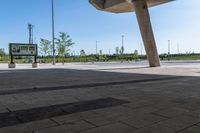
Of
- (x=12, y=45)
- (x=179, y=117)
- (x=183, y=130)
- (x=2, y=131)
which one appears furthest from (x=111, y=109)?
(x=12, y=45)

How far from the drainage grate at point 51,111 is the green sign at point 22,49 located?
2370cm

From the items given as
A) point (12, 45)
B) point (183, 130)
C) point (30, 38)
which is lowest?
point (183, 130)

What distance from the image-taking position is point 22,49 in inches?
1125

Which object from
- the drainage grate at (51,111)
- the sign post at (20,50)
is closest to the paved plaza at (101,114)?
the drainage grate at (51,111)

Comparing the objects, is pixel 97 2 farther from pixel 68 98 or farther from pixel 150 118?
pixel 150 118

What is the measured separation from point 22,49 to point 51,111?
24.9 m

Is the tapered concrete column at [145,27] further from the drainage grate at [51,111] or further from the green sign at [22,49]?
the drainage grate at [51,111]

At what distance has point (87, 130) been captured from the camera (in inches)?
161

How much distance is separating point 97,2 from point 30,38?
3542 centimetres

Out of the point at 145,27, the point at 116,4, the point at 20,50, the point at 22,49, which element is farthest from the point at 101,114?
the point at 22,49

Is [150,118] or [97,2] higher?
[97,2]

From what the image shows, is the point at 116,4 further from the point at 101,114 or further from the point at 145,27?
the point at 101,114

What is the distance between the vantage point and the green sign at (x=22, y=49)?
91.2 ft

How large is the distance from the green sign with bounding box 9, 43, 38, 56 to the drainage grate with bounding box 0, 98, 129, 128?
23.7m
